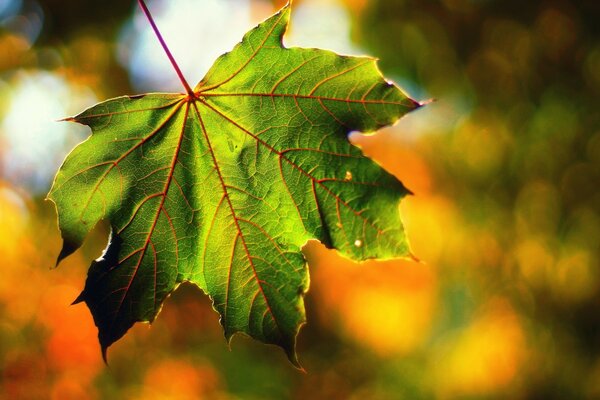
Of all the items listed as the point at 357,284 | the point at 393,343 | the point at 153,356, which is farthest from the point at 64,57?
the point at 393,343

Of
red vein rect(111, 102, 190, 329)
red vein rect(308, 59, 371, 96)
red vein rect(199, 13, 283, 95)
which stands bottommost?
red vein rect(111, 102, 190, 329)

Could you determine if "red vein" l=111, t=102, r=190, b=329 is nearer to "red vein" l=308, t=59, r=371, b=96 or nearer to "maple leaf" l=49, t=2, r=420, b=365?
"maple leaf" l=49, t=2, r=420, b=365

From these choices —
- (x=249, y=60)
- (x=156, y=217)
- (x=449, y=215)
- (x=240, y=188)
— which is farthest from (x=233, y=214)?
(x=449, y=215)

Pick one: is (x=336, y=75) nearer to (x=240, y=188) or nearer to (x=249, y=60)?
(x=249, y=60)

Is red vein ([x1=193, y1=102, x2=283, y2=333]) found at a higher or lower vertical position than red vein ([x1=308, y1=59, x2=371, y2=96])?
lower

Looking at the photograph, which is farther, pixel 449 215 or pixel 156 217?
pixel 449 215

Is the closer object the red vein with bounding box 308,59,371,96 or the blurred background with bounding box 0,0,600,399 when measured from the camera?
the red vein with bounding box 308,59,371,96

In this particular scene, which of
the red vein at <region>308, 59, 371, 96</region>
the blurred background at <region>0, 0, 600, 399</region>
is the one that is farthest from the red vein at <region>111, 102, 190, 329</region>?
the blurred background at <region>0, 0, 600, 399</region>
